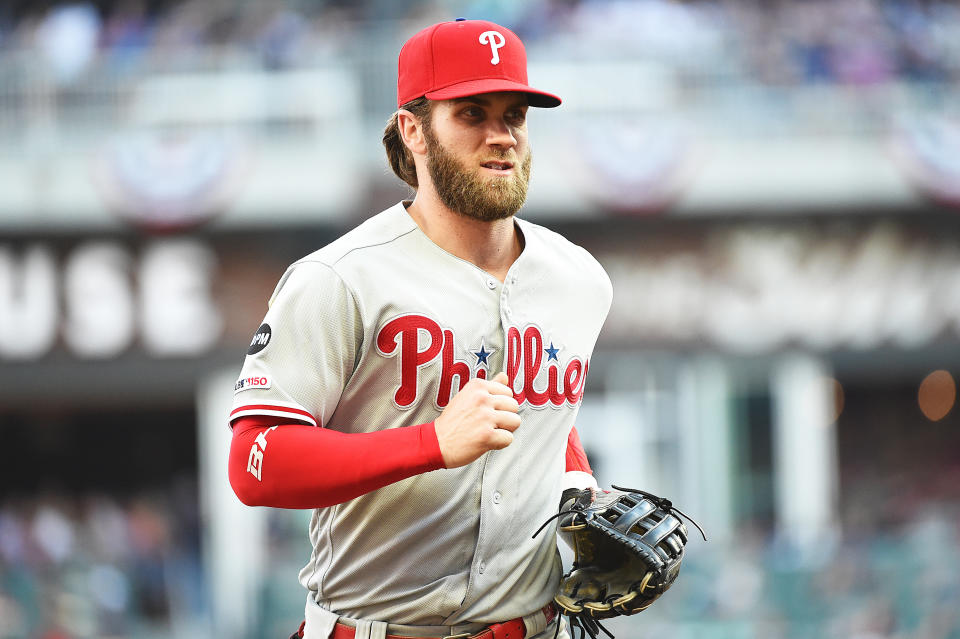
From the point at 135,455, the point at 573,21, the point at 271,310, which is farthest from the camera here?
the point at 135,455

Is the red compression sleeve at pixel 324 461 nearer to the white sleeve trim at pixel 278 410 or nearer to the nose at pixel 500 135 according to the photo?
the white sleeve trim at pixel 278 410

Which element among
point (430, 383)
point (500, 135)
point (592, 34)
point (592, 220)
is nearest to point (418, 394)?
point (430, 383)

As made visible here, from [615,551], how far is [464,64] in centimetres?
108

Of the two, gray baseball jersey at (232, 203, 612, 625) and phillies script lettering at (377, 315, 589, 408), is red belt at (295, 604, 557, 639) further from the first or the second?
phillies script lettering at (377, 315, 589, 408)

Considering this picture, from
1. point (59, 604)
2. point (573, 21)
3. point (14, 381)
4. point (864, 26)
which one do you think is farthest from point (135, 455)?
point (864, 26)

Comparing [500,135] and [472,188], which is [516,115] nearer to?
[500,135]

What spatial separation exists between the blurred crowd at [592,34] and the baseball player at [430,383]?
1033cm

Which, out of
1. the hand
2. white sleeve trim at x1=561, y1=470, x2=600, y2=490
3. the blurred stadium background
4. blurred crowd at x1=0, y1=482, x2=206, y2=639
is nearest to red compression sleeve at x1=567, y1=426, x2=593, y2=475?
white sleeve trim at x1=561, y1=470, x2=600, y2=490

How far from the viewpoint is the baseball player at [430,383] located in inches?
87.2

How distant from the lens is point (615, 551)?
2617 mm

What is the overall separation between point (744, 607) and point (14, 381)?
759 centimetres

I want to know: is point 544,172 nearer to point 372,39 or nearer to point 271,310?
point 372,39

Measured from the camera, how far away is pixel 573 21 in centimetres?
1338

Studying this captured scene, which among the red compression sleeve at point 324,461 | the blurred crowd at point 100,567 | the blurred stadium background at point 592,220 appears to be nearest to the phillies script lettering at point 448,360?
the red compression sleeve at point 324,461
